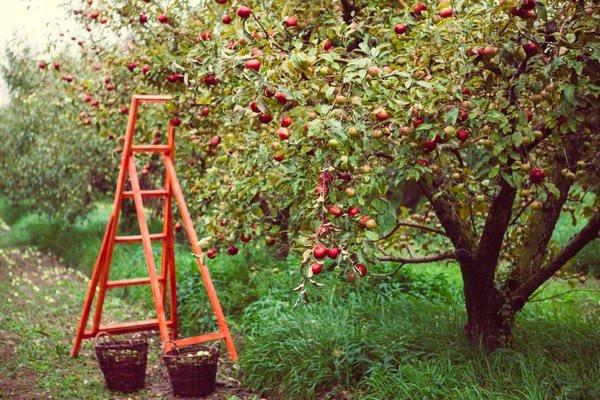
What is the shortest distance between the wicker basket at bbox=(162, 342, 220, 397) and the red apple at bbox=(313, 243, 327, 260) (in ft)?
6.57

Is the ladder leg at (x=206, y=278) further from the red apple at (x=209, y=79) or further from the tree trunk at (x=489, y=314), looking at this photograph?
the tree trunk at (x=489, y=314)

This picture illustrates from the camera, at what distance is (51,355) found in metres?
5.35

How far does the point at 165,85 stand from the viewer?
15.9 feet

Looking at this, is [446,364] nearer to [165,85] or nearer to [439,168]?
[439,168]

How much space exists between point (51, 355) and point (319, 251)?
11.6 ft

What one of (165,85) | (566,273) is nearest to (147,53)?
(165,85)

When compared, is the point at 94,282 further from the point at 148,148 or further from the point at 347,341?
the point at 347,341

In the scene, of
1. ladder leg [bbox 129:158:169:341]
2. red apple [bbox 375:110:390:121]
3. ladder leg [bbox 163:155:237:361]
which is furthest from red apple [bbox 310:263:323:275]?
ladder leg [bbox 129:158:169:341]

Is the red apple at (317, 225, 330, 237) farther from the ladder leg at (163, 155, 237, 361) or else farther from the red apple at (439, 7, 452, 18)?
the ladder leg at (163, 155, 237, 361)

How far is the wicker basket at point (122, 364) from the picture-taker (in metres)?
4.51

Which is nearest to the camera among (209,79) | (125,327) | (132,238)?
(209,79)

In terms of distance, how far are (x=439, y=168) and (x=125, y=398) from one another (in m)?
2.64

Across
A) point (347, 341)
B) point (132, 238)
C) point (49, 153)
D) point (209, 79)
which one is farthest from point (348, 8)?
point (49, 153)

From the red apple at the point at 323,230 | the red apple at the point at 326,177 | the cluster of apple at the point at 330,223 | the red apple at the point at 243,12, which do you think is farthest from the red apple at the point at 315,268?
the red apple at the point at 243,12
